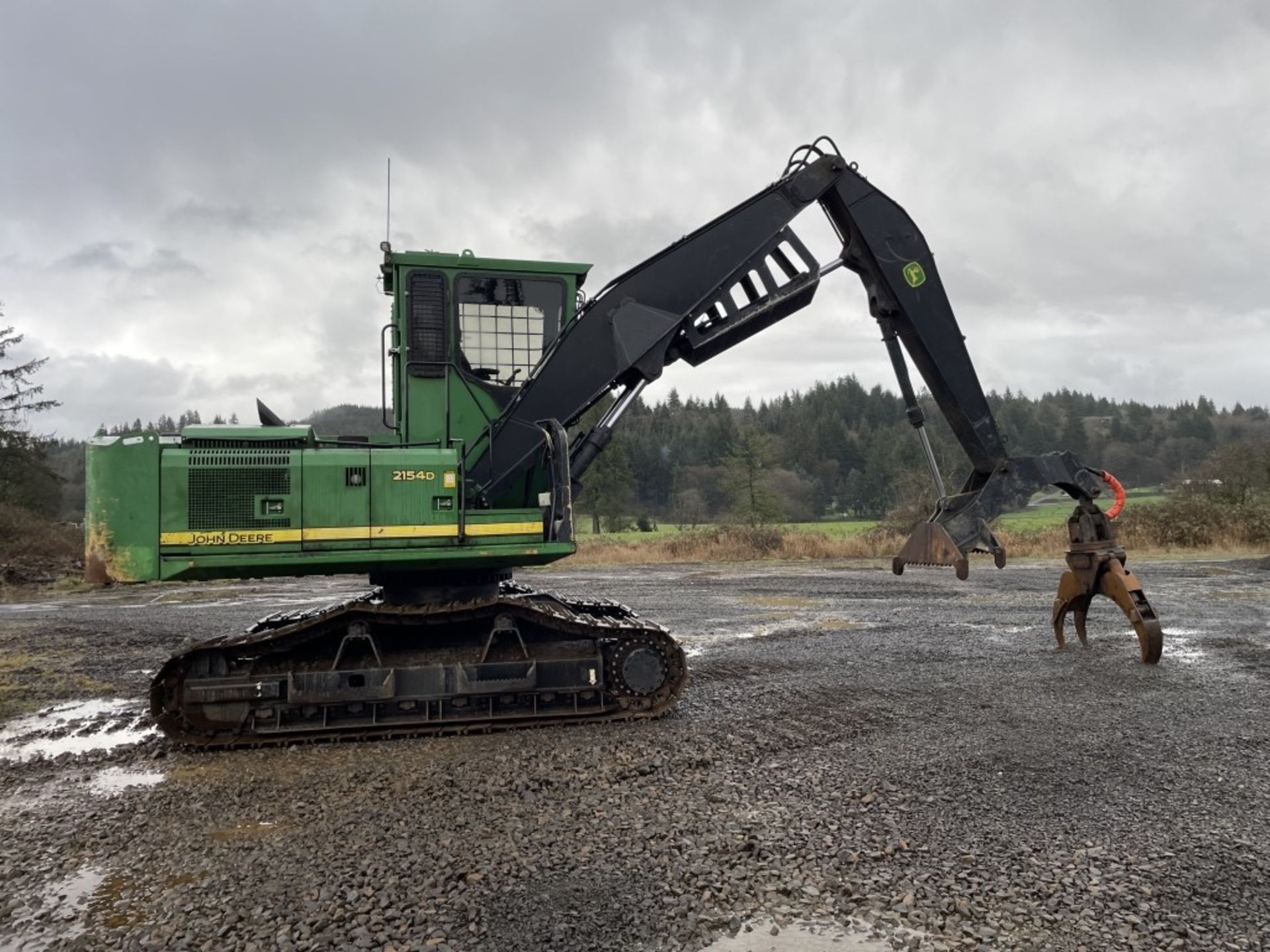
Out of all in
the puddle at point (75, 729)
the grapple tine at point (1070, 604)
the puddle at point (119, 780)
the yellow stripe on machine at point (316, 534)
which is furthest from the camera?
the grapple tine at point (1070, 604)

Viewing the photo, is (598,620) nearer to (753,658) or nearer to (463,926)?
(753,658)

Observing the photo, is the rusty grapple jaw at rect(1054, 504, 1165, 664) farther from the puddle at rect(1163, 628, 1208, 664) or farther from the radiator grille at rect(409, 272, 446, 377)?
the radiator grille at rect(409, 272, 446, 377)

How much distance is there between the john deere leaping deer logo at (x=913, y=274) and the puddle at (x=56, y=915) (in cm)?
791

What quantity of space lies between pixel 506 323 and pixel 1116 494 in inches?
255

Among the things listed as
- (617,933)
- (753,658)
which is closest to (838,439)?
(753,658)

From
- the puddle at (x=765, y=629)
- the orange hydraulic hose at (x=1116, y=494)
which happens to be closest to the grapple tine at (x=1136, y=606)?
the orange hydraulic hose at (x=1116, y=494)

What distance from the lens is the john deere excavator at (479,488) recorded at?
652 centimetres

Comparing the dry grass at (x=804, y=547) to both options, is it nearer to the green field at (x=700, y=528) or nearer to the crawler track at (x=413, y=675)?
the green field at (x=700, y=528)

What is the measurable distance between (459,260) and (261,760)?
14.8 feet

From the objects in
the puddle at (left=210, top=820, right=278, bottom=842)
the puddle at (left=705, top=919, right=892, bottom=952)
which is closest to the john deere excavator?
the puddle at (left=210, top=820, right=278, bottom=842)

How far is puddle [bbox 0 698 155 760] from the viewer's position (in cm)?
659

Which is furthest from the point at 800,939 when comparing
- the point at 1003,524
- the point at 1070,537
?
the point at 1003,524

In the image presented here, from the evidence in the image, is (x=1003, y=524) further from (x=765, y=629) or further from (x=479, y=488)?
(x=479, y=488)

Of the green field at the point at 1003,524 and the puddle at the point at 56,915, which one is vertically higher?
the green field at the point at 1003,524
